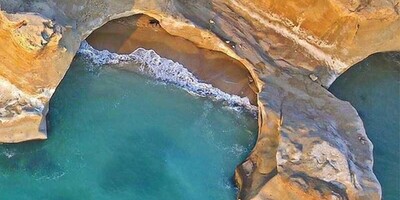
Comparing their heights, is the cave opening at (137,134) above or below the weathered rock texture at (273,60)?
below

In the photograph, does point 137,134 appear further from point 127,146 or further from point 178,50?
point 178,50

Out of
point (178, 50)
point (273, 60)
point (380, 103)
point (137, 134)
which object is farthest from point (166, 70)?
point (380, 103)

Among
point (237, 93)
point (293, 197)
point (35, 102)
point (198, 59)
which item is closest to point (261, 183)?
point (293, 197)

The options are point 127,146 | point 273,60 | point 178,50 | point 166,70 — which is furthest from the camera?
point 178,50

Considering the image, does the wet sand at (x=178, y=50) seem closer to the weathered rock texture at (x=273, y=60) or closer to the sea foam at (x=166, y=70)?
the sea foam at (x=166, y=70)

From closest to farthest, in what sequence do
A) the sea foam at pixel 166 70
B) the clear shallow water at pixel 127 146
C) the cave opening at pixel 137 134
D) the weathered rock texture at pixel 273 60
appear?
the weathered rock texture at pixel 273 60
the clear shallow water at pixel 127 146
the cave opening at pixel 137 134
the sea foam at pixel 166 70

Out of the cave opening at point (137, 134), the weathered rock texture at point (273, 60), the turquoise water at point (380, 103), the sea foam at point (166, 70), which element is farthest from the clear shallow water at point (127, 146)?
the turquoise water at point (380, 103)
